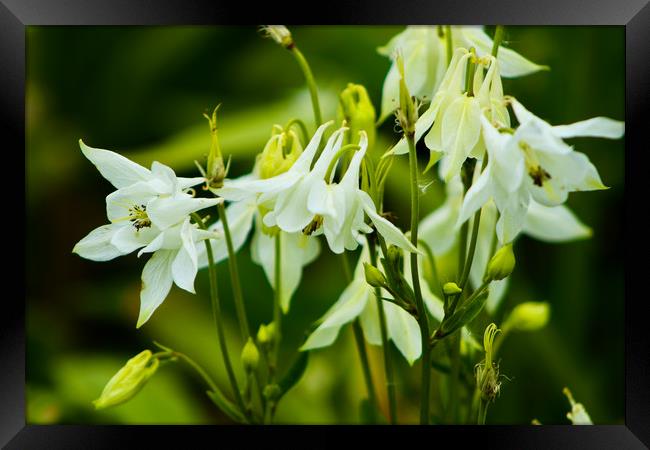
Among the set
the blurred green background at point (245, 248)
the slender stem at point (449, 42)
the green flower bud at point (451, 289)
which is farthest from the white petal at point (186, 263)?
the blurred green background at point (245, 248)

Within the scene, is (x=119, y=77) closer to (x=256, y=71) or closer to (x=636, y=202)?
(x=256, y=71)

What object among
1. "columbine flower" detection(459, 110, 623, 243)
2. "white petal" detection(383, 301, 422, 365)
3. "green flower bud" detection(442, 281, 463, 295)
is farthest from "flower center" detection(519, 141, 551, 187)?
"white petal" detection(383, 301, 422, 365)

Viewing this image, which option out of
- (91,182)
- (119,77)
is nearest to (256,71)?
(119,77)

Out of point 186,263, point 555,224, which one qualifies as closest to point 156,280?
point 186,263

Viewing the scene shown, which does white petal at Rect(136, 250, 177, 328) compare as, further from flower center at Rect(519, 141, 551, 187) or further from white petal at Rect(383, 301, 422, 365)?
flower center at Rect(519, 141, 551, 187)

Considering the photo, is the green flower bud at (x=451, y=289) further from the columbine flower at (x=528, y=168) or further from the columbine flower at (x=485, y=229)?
the columbine flower at (x=485, y=229)
